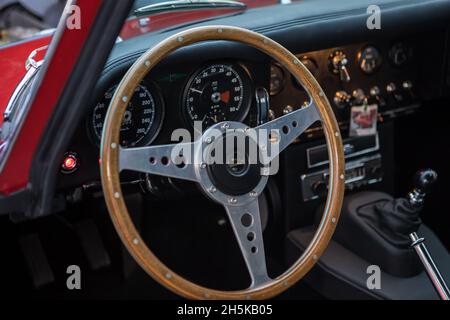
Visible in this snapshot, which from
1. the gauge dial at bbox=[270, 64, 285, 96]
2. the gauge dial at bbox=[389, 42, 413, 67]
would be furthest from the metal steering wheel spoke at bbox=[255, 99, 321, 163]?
the gauge dial at bbox=[389, 42, 413, 67]

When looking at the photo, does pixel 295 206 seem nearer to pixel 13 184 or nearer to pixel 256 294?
pixel 256 294

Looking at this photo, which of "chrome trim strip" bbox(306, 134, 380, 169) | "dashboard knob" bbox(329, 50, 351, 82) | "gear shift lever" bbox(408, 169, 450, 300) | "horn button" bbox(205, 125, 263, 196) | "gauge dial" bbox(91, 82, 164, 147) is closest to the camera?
"horn button" bbox(205, 125, 263, 196)

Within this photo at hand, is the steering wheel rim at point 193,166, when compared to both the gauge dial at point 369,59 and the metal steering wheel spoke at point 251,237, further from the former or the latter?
the gauge dial at point 369,59

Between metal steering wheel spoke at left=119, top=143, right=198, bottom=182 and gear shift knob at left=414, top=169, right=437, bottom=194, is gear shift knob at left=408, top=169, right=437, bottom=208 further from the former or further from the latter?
metal steering wheel spoke at left=119, top=143, right=198, bottom=182

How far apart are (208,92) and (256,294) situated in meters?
0.57

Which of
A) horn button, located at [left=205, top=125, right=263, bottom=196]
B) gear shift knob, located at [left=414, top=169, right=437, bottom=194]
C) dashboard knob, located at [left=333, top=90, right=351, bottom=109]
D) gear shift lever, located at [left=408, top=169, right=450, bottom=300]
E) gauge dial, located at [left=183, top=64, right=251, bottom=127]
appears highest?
gauge dial, located at [left=183, top=64, right=251, bottom=127]

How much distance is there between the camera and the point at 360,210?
7.39ft

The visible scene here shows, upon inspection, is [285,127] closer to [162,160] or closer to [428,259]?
[162,160]

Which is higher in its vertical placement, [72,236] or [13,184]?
[13,184]

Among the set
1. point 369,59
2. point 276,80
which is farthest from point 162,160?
point 369,59

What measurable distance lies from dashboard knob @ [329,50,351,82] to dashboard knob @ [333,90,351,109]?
0.09 m

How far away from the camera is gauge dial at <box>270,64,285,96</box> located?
6.73 feet

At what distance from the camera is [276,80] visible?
207 centimetres
